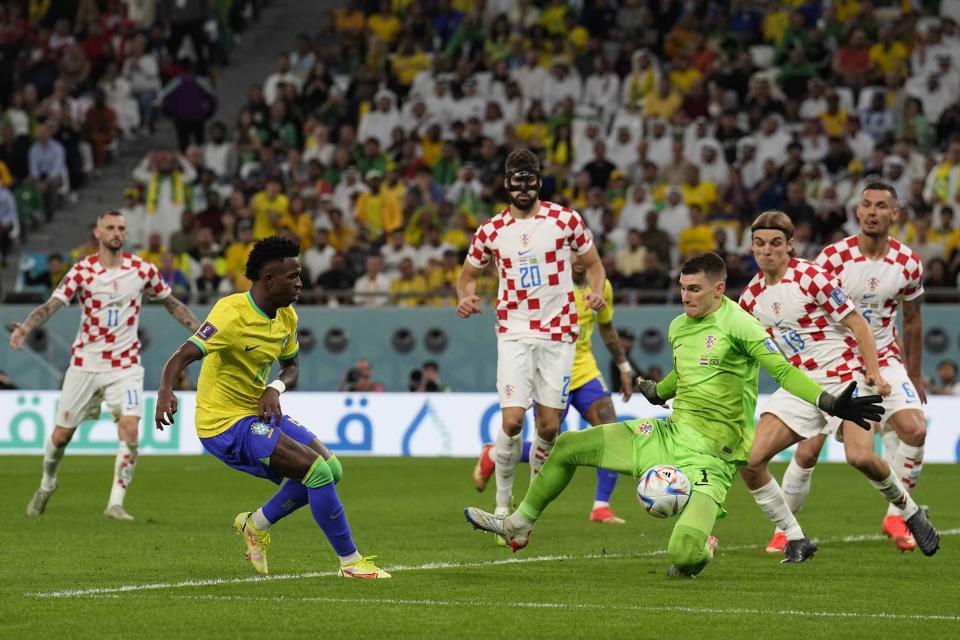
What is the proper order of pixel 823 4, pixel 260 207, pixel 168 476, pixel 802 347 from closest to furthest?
1. pixel 802 347
2. pixel 168 476
3. pixel 260 207
4. pixel 823 4

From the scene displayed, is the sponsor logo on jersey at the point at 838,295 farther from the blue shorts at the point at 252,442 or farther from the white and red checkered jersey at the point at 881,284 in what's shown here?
the blue shorts at the point at 252,442

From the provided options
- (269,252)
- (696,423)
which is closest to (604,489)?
(696,423)

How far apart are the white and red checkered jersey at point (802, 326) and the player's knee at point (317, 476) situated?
143 inches

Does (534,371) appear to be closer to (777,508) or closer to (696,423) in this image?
(777,508)

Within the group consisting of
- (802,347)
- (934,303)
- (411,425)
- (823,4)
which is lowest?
(411,425)

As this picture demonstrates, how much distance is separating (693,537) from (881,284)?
3296mm

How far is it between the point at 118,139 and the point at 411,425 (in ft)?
37.8

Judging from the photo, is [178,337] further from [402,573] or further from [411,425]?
[402,573]

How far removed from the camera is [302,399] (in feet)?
74.6

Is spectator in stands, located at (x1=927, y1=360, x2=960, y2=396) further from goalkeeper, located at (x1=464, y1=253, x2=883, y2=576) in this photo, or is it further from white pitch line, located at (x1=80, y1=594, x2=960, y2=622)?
white pitch line, located at (x1=80, y1=594, x2=960, y2=622)

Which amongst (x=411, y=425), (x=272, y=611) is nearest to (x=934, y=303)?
(x=411, y=425)

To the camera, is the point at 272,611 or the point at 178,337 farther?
the point at 178,337

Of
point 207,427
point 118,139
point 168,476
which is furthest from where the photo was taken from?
point 118,139

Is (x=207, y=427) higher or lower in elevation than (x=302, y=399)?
higher
